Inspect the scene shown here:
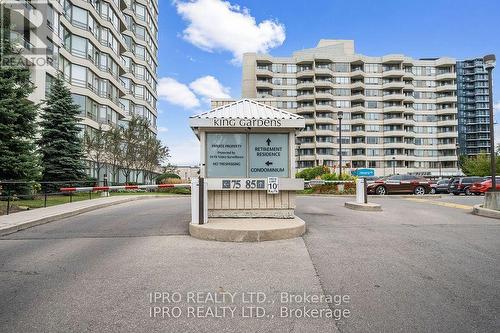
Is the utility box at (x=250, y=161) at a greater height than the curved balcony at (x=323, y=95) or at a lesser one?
lesser

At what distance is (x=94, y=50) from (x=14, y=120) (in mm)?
24536

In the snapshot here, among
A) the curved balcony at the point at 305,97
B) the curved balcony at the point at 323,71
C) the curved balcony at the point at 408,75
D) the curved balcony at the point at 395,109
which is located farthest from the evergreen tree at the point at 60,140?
the curved balcony at the point at 408,75

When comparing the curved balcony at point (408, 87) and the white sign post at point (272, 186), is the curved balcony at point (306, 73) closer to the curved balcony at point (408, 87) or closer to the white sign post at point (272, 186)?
the curved balcony at point (408, 87)

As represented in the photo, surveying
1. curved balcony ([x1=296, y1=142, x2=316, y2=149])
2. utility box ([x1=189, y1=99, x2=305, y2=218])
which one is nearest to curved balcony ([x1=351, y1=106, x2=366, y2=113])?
curved balcony ([x1=296, y1=142, x2=316, y2=149])

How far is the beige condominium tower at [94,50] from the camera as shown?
2627 cm

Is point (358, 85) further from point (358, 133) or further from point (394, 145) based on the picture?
point (394, 145)

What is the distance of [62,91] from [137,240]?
2125 centimetres

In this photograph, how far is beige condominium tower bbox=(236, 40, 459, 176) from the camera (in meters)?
76.5

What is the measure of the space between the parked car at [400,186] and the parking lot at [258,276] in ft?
55.5

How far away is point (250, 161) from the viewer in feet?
26.6

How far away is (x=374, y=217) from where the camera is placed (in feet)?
32.7

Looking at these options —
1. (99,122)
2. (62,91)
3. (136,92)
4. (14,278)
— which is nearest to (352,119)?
(136,92)

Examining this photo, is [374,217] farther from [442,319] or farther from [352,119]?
[352,119]

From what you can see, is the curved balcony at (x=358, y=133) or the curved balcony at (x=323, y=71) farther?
the curved balcony at (x=358, y=133)
